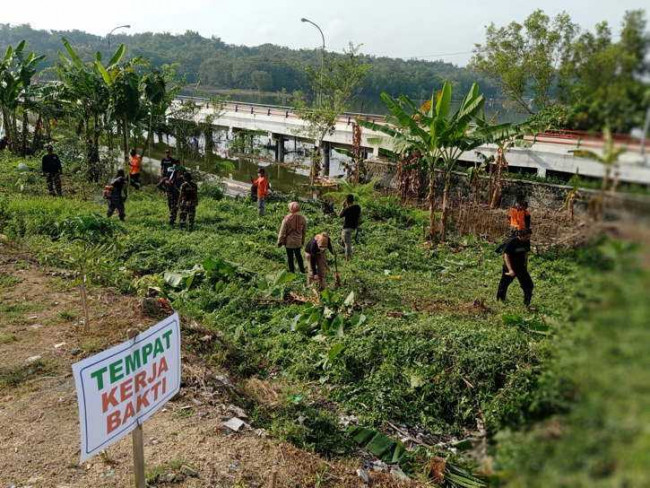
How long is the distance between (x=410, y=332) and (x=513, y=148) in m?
13.1

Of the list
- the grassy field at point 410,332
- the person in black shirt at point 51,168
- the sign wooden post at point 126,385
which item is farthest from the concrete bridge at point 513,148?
the person in black shirt at point 51,168

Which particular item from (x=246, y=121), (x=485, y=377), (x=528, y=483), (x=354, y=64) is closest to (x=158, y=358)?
(x=528, y=483)

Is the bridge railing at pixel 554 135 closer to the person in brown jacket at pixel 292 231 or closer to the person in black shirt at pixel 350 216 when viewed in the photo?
the person in black shirt at pixel 350 216

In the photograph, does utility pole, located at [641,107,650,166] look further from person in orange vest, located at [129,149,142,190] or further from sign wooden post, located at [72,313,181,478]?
person in orange vest, located at [129,149,142,190]

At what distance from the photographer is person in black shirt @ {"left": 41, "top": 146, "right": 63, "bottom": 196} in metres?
13.4

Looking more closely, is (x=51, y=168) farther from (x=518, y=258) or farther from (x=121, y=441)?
(x=518, y=258)

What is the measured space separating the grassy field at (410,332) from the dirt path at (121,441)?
15.3 inches

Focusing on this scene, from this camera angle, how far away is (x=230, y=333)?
7.07 metres

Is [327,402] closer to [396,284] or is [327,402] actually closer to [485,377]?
[485,377]

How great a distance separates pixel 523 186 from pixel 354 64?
1086cm

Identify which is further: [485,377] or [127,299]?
[127,299]

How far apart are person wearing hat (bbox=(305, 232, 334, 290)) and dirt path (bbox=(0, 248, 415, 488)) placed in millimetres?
2528

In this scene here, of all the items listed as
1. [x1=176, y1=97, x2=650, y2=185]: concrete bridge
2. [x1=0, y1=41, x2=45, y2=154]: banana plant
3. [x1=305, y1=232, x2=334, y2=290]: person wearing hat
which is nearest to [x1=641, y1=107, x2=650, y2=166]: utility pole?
[x1=176, y1=97, x2=650, y2=185]: concrete bridge

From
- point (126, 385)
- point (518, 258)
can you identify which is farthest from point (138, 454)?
point (518, 258)
